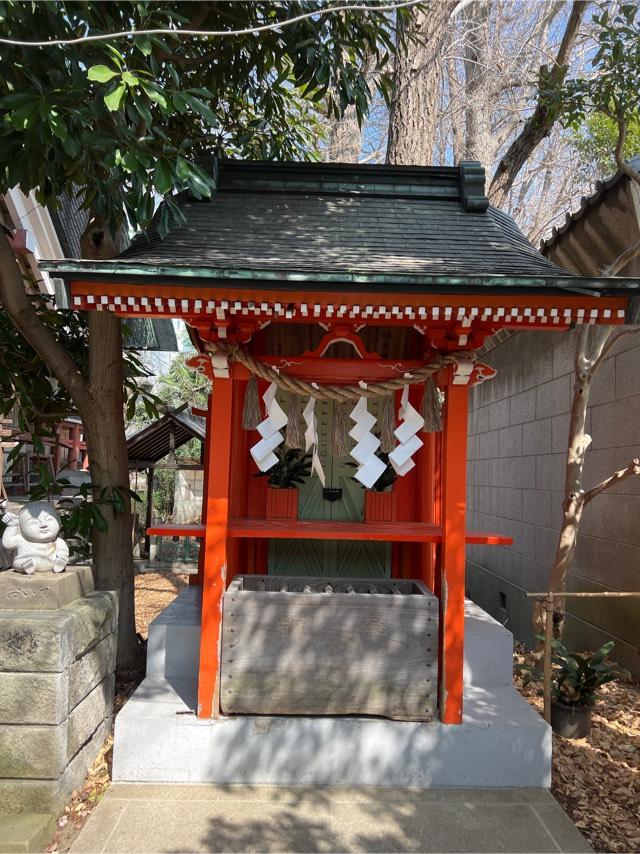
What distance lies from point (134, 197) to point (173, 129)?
2.53m

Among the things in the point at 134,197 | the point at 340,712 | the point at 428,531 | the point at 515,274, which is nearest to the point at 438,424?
the point at 428,531

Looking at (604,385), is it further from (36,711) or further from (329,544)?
(36,711)

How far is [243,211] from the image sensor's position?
488 centimetres

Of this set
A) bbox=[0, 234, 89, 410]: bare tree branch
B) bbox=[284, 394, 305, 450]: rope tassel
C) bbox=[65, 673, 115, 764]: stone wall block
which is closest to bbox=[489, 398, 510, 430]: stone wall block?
bbox=[284, 394, 305, 450]: rope tassel

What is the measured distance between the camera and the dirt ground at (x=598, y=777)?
3311 millimetres

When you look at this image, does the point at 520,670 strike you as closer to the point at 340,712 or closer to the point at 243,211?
the point at 340,712

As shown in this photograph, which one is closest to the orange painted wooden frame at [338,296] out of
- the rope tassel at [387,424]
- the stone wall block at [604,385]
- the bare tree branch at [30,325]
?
the rope tassel at [387,424]

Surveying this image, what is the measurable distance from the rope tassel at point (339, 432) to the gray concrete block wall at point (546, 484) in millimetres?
2872

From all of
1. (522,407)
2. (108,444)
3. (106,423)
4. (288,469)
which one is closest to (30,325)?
(106,423)

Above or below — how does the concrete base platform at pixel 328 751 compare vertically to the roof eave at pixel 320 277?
below

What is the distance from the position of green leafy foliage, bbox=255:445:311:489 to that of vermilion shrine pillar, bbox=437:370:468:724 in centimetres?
156

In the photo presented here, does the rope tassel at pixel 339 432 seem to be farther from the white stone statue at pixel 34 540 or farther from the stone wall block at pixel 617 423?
the stone wall block at pixel 617 423

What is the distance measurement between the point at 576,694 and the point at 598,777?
61cm

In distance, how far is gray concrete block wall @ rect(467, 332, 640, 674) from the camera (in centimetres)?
552
